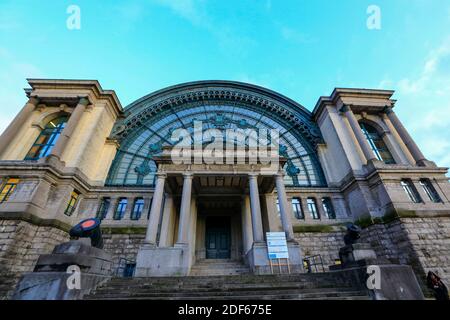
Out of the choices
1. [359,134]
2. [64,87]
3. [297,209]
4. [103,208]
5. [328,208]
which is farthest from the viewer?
[64,87]

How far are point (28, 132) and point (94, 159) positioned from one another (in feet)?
20.6

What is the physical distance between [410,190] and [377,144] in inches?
249

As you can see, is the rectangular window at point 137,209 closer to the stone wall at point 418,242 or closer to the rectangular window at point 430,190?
the stone wall at point 418,242

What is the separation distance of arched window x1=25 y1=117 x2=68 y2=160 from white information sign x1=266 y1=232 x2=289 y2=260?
1977 cm

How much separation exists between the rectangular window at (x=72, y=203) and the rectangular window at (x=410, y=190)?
1026 inches

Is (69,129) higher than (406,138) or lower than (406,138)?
higher

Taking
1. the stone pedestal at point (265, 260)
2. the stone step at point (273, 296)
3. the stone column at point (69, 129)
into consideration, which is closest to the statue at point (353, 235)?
the stone step at point (273, 296)

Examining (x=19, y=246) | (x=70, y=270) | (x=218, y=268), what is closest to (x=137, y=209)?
(x=19, y=246)

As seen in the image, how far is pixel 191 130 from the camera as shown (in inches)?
910

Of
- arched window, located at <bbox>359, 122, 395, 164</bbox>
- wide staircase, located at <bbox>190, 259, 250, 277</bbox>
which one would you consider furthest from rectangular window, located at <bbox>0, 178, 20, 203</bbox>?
→ arched window, located at <bbox>359, 122, 395, 164</bbox>

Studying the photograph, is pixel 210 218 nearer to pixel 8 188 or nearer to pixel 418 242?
pixel 418 242

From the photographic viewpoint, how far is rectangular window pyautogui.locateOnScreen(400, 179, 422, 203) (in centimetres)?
1487

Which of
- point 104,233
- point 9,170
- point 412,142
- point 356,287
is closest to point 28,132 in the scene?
point 9,170

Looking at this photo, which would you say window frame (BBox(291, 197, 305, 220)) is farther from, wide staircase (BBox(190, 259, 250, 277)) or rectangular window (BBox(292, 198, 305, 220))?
wide staircase (BBox(190, 259, 250, 277))
